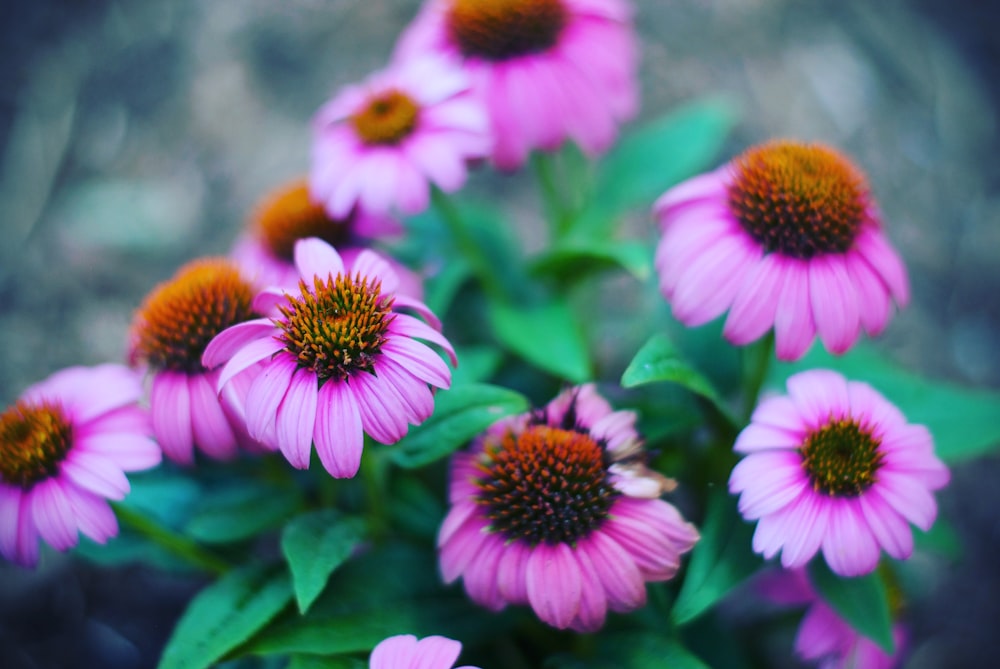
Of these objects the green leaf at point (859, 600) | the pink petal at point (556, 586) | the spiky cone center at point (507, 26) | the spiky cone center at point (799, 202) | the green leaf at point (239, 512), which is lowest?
the green leaf at point (859, 600)

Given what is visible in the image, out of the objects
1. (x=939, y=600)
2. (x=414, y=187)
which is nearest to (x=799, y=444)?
(x=414, y=187)

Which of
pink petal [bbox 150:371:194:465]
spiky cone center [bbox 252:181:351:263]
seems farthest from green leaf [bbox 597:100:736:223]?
pink petal [bbox 150:371:194:465]

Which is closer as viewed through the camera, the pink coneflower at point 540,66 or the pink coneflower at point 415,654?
the pink coneflower at point 415,654

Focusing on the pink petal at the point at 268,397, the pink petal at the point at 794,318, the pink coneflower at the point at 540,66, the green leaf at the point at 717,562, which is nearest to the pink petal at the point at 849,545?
the green leaf at the point at 717,562

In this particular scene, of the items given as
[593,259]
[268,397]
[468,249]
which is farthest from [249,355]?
[593,259]

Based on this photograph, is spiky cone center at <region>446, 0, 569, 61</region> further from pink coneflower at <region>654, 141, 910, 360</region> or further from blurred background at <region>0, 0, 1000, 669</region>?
blurred background at <region>0, 0, 1000, 669</region>

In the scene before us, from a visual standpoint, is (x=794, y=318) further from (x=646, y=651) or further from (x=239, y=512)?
(x=239, y=512)

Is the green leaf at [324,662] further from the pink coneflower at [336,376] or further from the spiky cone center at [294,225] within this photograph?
the spiky cone center at [294,225]
